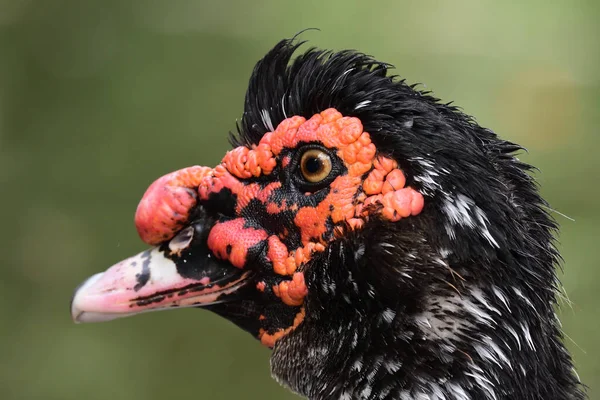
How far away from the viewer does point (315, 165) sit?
2650mm

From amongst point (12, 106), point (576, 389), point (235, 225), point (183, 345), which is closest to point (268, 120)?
point (235, 225)

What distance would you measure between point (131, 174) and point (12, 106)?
203 centimetres

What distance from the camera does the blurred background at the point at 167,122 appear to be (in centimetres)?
841

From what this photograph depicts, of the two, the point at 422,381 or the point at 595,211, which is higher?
the point at 595,211

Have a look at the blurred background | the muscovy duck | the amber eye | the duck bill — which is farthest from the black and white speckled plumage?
the blurred background

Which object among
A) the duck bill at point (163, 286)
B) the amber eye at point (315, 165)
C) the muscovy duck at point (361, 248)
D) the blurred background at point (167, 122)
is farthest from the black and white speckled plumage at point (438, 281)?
the blurred background at point (167, 122)

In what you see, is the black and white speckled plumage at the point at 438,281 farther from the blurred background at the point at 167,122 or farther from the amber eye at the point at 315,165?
the blurred background at the point at 167,122

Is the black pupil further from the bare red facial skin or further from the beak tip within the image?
the beak tip

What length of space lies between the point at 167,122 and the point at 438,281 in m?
7.59

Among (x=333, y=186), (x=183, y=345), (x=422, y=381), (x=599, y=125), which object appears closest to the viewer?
(x=422, y=381)

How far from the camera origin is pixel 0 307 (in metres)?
8.95

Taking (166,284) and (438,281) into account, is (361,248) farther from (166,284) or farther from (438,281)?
(166,284)

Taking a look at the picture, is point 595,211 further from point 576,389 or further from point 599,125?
point 576,389

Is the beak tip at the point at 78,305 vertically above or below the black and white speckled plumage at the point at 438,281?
below
